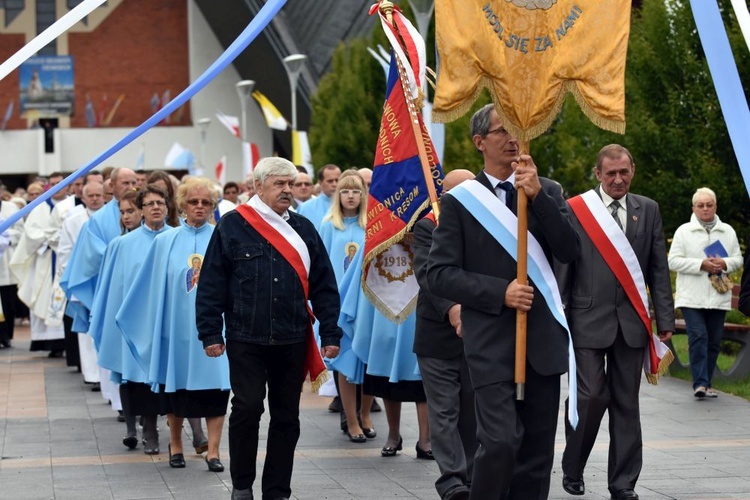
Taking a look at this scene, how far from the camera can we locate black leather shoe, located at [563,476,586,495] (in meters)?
7.88

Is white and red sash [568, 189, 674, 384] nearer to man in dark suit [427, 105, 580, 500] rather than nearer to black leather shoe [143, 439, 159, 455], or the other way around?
man in dark suit [427, 105, 580, 500]

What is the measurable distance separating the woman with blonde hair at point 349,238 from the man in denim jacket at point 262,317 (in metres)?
2.56

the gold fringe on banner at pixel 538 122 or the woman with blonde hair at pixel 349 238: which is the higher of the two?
the gold fringe on banner at pixel 538 122

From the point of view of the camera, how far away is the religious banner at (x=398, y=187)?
9.07 meters

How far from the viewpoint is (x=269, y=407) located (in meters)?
7.57

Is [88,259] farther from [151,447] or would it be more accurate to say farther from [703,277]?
[703,277]

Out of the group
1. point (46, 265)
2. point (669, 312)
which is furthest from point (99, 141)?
point (669, 312)

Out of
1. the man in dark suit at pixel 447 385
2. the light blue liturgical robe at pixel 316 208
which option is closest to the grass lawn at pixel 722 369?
the light blue liturgical robe at pixel 316 208

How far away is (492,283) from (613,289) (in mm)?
2208

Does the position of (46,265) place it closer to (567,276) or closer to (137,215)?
(137,215)

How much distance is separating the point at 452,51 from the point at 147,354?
397 cm

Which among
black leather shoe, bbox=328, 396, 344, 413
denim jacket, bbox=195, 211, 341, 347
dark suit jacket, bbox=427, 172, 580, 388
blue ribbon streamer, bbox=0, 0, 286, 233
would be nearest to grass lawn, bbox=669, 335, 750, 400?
black leather shoe, bbox=328, 396, 344, 413

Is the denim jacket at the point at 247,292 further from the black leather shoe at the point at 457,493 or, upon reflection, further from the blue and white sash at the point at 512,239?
the blue and white sash at the point at 512,239

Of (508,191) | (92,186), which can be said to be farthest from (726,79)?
(92,186)
